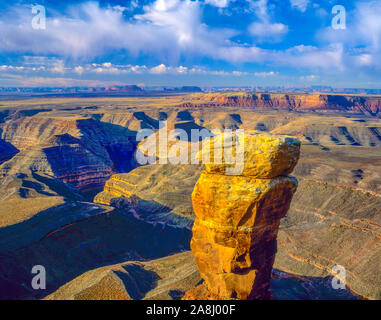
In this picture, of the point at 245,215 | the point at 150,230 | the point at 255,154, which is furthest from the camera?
the point at 150,230

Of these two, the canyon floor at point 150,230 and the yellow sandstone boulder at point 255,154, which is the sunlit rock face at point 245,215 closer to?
the yellow sandstone boulder at point 255,154

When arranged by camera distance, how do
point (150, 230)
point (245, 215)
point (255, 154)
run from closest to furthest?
point (255, 154)
point (245, 215)
point (150, 230)

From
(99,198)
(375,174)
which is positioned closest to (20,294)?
(99,198)

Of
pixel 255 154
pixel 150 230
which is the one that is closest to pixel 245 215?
pixel 255 154

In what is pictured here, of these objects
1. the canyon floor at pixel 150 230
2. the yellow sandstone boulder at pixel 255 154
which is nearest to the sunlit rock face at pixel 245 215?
the yellow sandstone boulder at pixel 255 154

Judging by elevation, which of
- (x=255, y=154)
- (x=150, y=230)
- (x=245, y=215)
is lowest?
(x=150, y=230)

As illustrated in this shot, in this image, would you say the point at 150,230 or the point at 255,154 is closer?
the point at 255,154

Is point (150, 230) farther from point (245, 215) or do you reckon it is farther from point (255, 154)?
point (255, 154)

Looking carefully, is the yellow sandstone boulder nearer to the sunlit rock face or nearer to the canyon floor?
the sunlit rock face

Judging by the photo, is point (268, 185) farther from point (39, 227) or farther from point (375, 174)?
point (375, 174)
